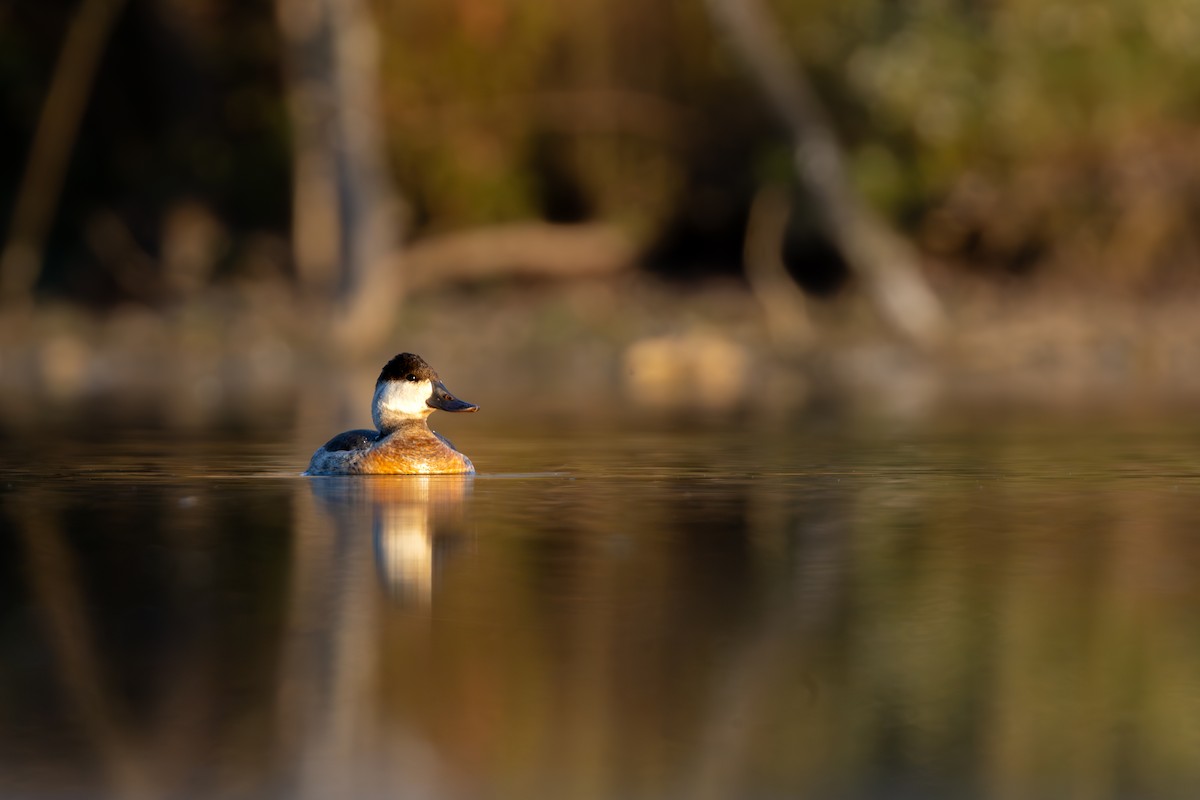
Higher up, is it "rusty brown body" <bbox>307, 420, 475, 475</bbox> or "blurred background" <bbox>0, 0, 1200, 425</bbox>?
"blurred background" <bbox>0, 0, 1200, 425</bbox>

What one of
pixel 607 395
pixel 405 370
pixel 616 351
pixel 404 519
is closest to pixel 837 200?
pixel 616 351

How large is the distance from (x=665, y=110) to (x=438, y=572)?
1831cm

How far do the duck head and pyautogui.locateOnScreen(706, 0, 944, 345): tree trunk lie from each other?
11.3 m

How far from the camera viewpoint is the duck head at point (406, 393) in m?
9.76

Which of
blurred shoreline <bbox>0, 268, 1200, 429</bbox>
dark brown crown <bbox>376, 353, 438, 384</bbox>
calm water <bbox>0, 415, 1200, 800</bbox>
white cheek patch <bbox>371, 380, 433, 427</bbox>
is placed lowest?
calm water <bbox>0, 415, 1200, 800</bbox>

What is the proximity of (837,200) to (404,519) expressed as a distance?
523 inches


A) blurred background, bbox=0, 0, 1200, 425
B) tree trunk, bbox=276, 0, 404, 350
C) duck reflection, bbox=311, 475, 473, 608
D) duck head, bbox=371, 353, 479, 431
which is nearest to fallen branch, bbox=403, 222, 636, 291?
blurred background, bbox=0, 0, 1200, 425

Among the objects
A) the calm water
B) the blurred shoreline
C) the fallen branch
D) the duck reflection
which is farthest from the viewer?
the fallen branch

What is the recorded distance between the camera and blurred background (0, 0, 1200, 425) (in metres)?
20.8

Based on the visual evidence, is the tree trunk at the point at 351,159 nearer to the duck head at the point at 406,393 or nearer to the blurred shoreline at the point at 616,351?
the blurred shoreline at the point at 616,351

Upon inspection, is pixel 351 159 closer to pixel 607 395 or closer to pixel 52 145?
pixel 607 395

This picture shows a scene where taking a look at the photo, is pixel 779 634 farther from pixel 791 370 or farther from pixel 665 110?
pixel 665 110

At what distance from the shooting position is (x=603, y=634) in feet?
18.7

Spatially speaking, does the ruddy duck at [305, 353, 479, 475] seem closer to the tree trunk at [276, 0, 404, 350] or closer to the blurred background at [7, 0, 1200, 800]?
the blurred background at [7, 0, 1200, 800]
